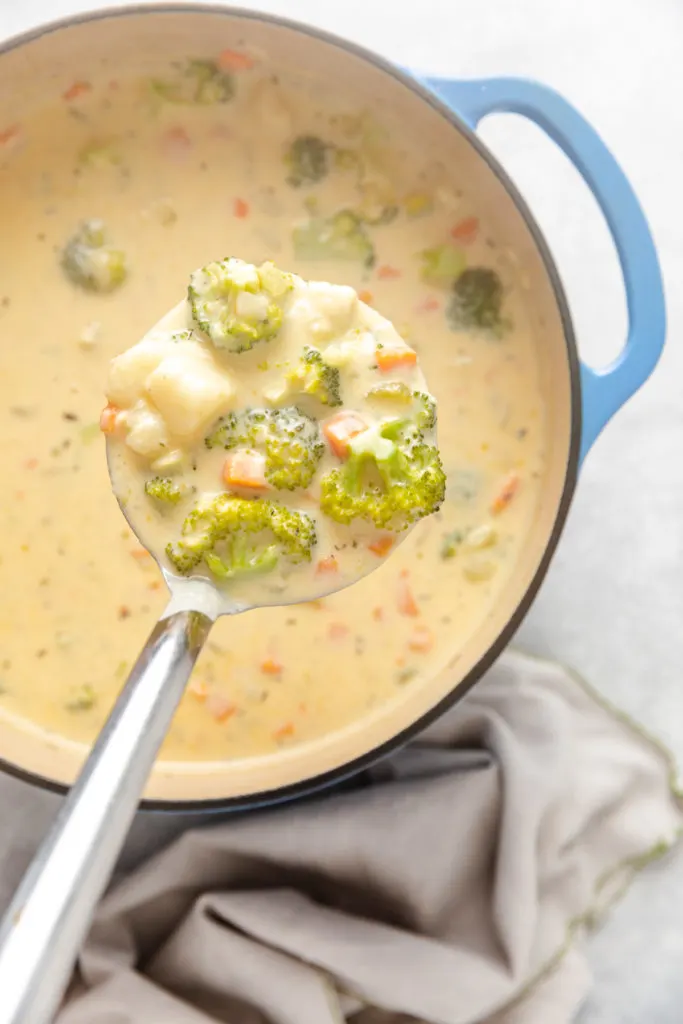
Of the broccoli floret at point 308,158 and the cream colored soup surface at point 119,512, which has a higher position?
the broccoli floret at point 308,158

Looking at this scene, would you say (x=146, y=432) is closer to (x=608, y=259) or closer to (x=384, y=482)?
(x=384, y=482)

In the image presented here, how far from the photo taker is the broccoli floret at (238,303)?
41.6 inches

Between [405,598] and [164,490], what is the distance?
1.74ft

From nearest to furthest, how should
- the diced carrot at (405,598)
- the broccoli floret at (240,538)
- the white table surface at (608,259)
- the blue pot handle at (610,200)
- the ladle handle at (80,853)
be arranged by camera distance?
the ladle handle at (80,853)
the broccoli floret at (240,538)
the blue pot handle at (610,200)
the diced carrot at (405,598)
the white table surface at (608,259)

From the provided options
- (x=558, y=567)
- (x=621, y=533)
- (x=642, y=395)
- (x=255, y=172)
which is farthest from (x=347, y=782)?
(x=255, y=172)

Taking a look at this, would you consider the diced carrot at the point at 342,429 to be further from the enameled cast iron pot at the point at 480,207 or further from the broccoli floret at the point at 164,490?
the enameled cast iron pot at the point at 480,207

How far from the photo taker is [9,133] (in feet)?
5.06

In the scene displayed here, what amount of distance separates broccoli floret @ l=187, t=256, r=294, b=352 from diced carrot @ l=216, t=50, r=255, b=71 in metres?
0.54

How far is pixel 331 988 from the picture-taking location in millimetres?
1479

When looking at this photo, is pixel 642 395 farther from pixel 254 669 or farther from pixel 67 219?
pixel 67 219

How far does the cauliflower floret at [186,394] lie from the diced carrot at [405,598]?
505 mm

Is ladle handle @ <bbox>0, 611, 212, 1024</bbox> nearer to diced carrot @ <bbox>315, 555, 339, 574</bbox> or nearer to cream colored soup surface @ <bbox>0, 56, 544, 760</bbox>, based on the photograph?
diced carrot @ <bbox>315, 555, 339, 574</bbox>

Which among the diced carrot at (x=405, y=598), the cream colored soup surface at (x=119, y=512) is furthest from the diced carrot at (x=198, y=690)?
the diced carrot at (x=405, y=598)

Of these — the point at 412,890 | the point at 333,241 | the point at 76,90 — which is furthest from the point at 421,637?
the point at 76,90
